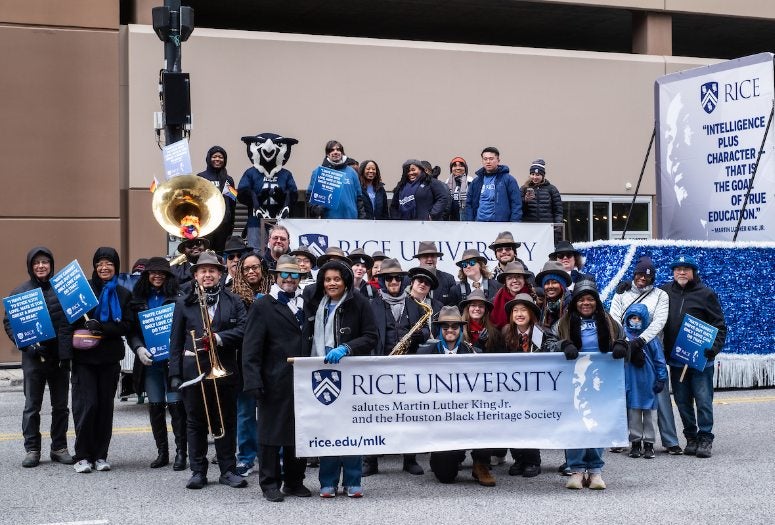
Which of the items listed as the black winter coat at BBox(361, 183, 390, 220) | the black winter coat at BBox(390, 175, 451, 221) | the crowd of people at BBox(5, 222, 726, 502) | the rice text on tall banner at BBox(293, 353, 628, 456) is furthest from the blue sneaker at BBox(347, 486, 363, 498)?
the black winter coat at BBox(390, 175, 451, 221)

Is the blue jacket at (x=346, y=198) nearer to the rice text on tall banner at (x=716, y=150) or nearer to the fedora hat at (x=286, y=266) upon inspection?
the fedora hat at (x=286, y=266)

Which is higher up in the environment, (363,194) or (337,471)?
(363,194)

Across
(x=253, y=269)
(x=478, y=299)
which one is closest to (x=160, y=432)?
(x=253, y=269)

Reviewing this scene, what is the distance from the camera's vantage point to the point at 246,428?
9891 millimetres

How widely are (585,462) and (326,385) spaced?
2247mm

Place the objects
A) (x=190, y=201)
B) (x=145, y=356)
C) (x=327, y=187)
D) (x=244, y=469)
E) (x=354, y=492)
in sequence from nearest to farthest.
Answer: (x=354, y=492) < (x=244, y=469) < (x=145, y=356) < (x=190, y=201) < (x=327, y=187)

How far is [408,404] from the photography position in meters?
9.04

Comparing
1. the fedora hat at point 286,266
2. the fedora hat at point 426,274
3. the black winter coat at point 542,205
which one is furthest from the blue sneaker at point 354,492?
the black winter coat at point 542,205

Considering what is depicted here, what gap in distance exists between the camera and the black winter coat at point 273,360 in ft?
28.6

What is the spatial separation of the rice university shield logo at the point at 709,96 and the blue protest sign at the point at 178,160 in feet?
24.9

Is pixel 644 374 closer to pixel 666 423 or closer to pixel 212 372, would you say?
pixel 666 423

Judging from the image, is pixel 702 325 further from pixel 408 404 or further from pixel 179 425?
pixel 179 425

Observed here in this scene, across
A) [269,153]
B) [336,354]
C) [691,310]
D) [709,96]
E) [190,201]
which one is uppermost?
[709,96]

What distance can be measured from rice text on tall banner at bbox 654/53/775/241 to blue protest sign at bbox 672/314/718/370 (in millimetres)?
5130
